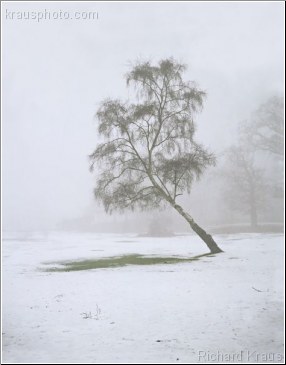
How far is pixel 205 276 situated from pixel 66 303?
214 inches

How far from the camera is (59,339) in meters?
7.76

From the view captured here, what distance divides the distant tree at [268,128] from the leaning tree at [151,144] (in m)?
8.12

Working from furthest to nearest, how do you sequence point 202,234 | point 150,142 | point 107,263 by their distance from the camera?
point 150,142, point 202,234, point 107,263

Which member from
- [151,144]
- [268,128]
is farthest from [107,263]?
[268,128]

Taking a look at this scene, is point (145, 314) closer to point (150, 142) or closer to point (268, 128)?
point (150, 142)

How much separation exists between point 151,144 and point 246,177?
44.6ft

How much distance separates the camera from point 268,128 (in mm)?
29547

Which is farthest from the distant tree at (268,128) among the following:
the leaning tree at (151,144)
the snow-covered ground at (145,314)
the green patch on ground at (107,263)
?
the snow-covered ground at (145,314)

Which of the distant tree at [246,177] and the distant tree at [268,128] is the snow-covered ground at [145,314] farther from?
the distant tree at [246,177]

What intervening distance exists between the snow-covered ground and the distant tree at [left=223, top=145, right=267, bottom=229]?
1569 cm

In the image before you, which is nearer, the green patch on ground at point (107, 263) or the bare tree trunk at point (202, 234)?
the green patch on ground at point (107, 263)

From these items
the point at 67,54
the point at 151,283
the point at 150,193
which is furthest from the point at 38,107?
the point at 151,283

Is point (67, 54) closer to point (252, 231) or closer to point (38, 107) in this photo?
point (38, 107)

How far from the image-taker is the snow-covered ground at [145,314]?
729cm
